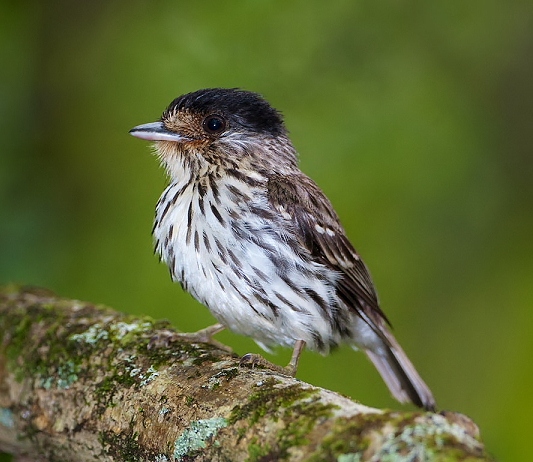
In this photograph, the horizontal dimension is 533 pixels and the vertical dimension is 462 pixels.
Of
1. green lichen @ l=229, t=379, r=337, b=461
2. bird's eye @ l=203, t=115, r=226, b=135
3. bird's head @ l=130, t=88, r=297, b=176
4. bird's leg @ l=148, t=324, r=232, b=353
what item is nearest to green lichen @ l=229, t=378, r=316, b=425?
green lichen @ l=229, t=379, r=337, b=461

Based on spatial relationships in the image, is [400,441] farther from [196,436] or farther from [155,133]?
[155,133]

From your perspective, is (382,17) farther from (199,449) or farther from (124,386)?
(199,449)

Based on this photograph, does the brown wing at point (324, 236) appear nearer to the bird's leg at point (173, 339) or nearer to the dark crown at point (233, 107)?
the dark crown at point (233, 107)

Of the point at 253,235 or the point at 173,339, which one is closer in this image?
the point at 173,339

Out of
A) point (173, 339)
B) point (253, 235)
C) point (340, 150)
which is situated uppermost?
point (340, 150)

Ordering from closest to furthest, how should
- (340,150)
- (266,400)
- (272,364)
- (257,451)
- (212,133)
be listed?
(257,451)
(266,400)
(272,364)
(212,133)
(340,150)

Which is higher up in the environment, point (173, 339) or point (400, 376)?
point (173, 339)

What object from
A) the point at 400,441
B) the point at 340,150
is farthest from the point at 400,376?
the point at 400,441

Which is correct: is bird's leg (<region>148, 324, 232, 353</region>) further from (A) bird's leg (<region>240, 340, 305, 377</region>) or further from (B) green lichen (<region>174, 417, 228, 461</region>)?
(B) green lichen (<region>174, 417, 228, 461</region>)
